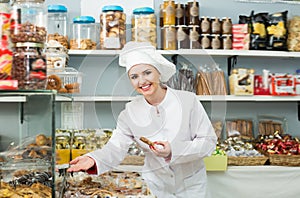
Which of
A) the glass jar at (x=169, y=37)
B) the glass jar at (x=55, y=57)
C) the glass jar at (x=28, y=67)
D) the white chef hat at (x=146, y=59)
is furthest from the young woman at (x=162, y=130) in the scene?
the glass jar at (x=28, y=67)

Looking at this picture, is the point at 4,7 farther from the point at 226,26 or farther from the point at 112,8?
the point at 226,26

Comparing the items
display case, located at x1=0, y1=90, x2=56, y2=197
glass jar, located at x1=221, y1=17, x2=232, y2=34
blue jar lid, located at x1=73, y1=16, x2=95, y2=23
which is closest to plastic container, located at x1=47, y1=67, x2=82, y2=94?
display case, located at x1=0, y1=90, x2=56, y2=197

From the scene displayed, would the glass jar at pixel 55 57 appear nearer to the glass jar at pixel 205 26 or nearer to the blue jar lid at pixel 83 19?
the blue jar lid at pixel 83 19

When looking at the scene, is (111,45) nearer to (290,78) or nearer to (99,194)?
(290,78)

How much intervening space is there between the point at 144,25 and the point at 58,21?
649mm

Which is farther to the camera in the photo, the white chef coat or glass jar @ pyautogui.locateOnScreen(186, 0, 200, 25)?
glass jar @ pyautogui.locateOnScreen(186, 0, 200, 25)

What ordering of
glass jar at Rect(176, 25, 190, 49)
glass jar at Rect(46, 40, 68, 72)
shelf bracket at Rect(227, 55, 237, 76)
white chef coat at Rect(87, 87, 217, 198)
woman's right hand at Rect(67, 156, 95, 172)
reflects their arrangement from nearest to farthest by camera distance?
glass jar at Rect(46, 40, 68, 72) → woman's right hand at Rect(67, 156, 95, 172) → white chef coat at Rect(87, 87, 217, 198) → glass jar at Rect(176, 25, 190, 49) → shelf bracket at Rect(227, 55, 237, 76)

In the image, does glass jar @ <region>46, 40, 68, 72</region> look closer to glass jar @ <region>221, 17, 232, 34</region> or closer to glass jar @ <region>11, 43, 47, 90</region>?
glass jar @ <region>11, 43, 47, 90</region>

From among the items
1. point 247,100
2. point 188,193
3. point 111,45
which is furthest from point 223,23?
point 188,193

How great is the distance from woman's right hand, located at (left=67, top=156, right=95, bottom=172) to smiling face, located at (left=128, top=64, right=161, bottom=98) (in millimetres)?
461

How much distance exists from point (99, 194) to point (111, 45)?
1.66 meters

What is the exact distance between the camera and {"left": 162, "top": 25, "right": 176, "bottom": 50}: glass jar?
11.3 ft

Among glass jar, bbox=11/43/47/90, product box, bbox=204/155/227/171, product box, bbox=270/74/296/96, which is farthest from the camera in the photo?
product box, bbox=270/74/296/96

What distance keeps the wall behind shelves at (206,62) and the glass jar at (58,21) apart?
0.21 metres
